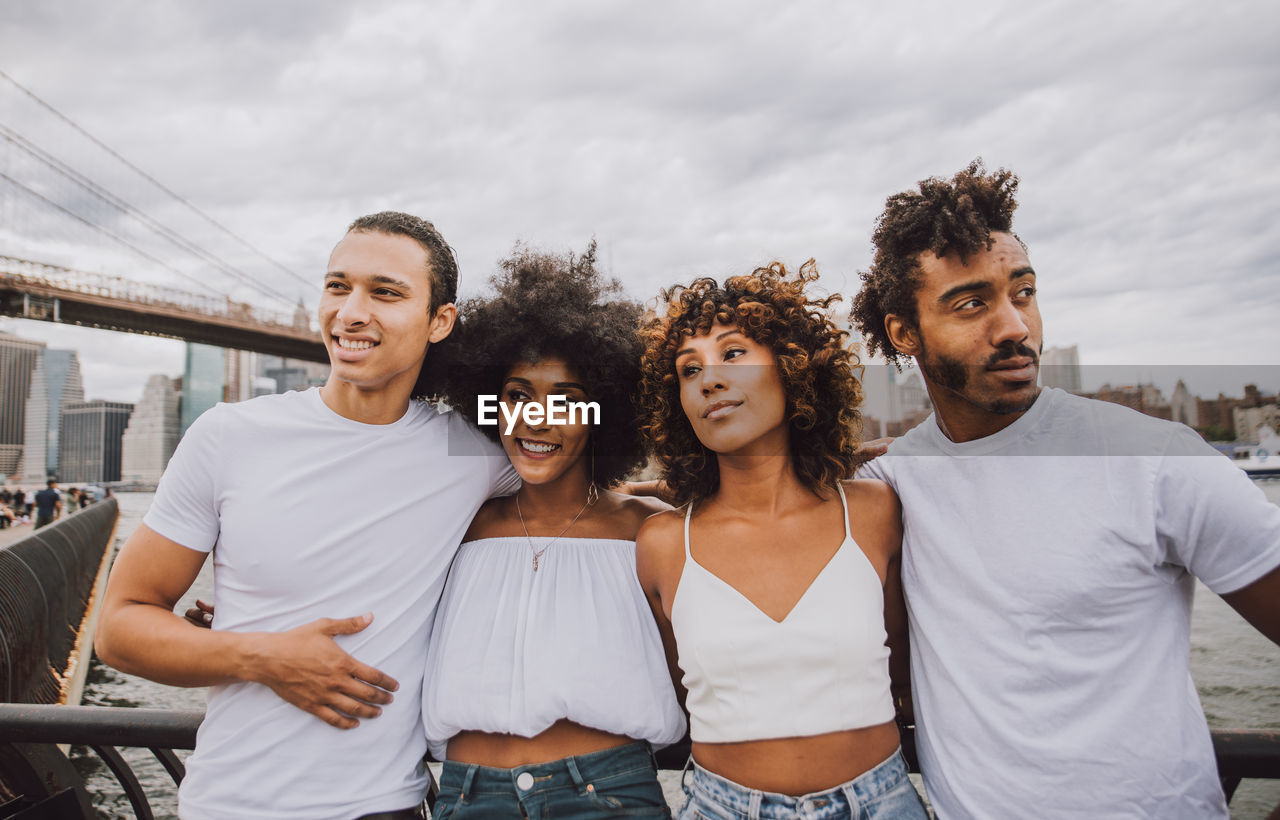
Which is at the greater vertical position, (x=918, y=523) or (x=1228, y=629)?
(x=918, y=523)

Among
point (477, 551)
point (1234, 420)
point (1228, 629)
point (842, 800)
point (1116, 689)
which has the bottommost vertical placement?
point (1228, 629)

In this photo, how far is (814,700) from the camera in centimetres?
180

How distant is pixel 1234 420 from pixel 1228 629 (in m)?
22.2

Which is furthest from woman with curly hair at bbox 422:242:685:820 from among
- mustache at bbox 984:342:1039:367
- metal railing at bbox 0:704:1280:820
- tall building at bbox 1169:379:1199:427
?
tall building at bbox 1169:379:1199:427

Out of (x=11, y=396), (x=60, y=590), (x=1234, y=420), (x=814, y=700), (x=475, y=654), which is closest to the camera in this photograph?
(x=814, y=700)

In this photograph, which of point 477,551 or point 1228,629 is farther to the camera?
point 1228,629

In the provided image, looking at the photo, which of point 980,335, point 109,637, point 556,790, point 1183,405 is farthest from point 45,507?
point 1183,405

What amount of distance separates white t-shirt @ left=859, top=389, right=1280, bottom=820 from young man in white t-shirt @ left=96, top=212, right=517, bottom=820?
1.33 metres

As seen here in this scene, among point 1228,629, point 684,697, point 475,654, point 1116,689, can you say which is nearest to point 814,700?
point 684,697

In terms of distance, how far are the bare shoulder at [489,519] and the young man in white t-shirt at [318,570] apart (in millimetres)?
87

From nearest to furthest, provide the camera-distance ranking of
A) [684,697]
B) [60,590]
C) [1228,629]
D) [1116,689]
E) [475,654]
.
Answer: [1116,689]
[475,654]
[684,697]
[60,590]
[1228,629]

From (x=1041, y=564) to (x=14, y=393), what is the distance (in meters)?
87.3

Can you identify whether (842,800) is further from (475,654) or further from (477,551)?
(477,551)

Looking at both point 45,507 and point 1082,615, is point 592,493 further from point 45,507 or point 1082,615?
point 45,507
